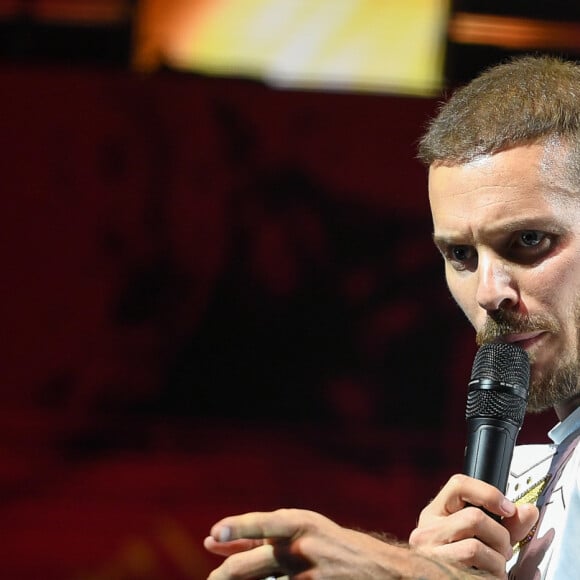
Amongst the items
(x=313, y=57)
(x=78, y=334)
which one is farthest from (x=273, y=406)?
(x=313, y=57)

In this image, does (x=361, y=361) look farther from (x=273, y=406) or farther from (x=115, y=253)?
(x=115, y=253)

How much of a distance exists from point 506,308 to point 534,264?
0.07 meters

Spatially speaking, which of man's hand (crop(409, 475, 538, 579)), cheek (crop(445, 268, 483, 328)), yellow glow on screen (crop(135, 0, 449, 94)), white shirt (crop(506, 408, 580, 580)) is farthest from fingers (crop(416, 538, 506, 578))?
yellow glow on screen (crop(135, 0, 449, 94))

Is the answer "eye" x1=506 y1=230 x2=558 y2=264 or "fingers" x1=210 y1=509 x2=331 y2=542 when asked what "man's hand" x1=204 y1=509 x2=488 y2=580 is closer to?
"fingers" x1=210 y1=509 x2=331 y2=542

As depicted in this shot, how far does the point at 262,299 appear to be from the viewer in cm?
323

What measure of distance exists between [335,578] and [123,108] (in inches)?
89.4

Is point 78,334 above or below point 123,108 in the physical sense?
below

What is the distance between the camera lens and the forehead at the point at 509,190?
1461 mm

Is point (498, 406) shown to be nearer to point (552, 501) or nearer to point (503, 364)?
point (503, 364)

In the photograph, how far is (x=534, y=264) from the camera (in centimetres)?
146

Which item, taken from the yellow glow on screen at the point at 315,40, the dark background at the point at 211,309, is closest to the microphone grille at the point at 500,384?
the dark background at the point at 211,309

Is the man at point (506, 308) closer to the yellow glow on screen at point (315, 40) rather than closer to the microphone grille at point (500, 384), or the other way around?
the microphone grille at point (500, 384)

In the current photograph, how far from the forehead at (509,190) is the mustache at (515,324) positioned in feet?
0.41

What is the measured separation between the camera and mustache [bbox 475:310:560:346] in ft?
4.75
